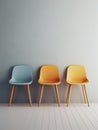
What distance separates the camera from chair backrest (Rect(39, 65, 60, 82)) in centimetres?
453

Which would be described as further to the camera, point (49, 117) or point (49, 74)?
point (49, 74)

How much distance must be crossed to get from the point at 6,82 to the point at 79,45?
1.70m

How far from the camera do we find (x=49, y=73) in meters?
4.57

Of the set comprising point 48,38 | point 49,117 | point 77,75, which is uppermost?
point 48,38

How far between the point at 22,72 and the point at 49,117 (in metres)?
1.34

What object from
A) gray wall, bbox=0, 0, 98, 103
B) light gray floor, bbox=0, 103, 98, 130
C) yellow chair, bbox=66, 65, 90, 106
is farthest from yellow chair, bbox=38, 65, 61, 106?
light gray floor, bbox=0, 103, 98, 130

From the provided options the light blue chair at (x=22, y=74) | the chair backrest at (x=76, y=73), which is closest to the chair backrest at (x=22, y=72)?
the light blue chair at (x=22, y=74)

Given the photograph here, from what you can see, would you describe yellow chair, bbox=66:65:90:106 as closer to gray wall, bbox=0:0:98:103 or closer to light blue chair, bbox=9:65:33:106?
gray wall, bbox=0:0:98:103

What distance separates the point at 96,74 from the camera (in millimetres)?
4559

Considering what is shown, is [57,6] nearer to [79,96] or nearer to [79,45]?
[79,45]

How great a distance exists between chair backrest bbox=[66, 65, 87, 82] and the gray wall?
4.2 inches

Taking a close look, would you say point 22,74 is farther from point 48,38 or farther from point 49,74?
point 48,38

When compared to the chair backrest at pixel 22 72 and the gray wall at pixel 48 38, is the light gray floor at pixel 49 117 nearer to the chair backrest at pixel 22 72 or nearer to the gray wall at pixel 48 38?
the gray wall at pixel 48 38

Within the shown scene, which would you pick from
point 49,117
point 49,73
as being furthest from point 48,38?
point 49,117
